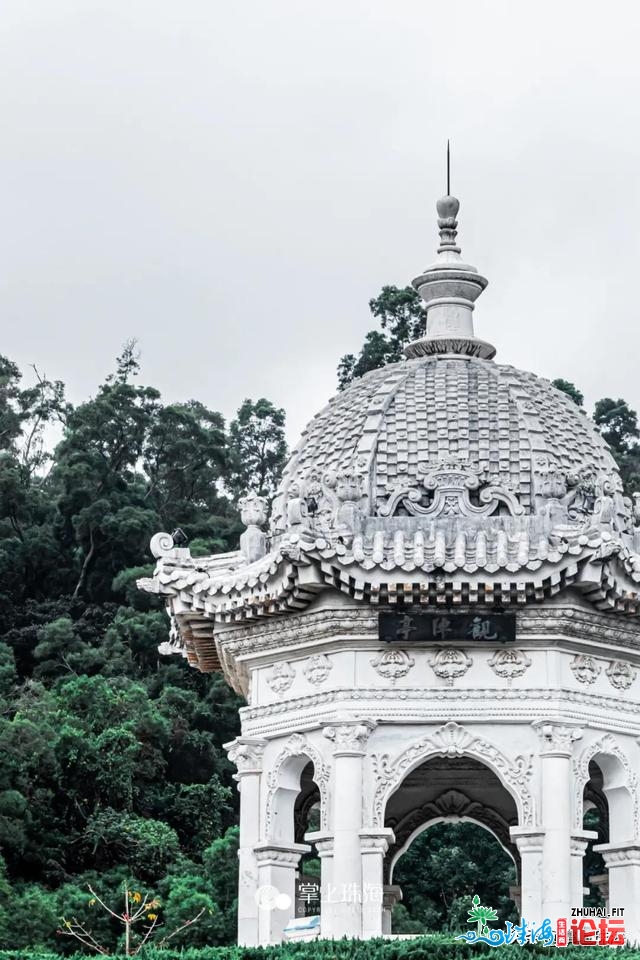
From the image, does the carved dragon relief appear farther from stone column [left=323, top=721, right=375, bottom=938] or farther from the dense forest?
the dense forest

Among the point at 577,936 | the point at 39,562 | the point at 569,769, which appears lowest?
the point at 577,936

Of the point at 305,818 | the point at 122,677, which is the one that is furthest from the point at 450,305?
the point at 122,677

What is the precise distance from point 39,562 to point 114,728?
49.1 ft

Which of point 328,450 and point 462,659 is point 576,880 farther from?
point 328,450

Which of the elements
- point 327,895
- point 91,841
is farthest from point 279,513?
point 91,841

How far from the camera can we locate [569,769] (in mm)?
19109

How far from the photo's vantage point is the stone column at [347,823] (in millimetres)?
18859

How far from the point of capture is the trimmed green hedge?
1744 centimetres

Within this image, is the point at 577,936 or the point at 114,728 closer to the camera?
the point at 577,936

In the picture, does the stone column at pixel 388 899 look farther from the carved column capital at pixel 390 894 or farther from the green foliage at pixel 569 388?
the green foliage at pixel 569 388

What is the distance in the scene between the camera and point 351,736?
1922cm

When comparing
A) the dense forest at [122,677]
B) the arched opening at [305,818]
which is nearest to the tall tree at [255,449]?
the dense forest at [122,677]

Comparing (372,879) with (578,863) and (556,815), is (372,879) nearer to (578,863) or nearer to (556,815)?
(556,815)

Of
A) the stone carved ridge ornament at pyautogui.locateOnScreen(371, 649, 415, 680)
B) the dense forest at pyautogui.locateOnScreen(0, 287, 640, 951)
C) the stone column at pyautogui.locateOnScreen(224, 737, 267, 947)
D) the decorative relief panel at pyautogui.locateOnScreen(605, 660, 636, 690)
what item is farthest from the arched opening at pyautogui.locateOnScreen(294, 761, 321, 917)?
the dense forest at pyautogui.locateOnScreen(0, 287, 640, 951)
